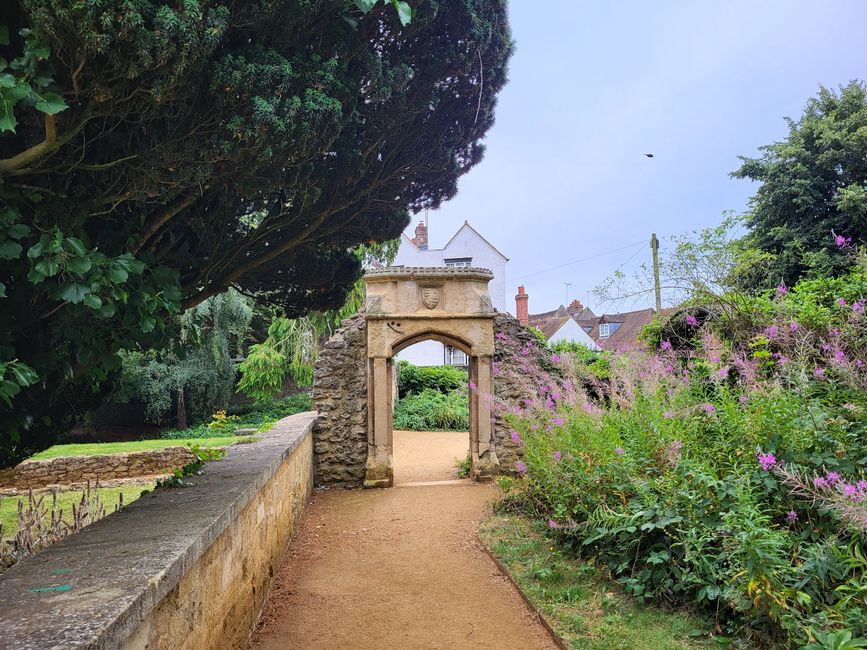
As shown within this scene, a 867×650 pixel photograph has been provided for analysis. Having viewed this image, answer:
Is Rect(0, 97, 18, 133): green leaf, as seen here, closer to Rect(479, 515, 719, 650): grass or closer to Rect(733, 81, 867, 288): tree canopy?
Rect(479, 515, 719, 650): grass

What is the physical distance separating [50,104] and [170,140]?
2.28 feet

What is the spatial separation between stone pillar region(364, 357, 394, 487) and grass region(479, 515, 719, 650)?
3854mm

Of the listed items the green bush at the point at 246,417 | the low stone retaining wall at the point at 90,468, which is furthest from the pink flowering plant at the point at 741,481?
the green bush at the point at 246,417

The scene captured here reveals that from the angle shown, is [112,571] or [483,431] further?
[483,431]

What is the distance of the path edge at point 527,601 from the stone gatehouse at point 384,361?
3.39 m

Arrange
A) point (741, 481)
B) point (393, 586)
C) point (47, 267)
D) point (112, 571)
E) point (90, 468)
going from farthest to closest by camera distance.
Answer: point (90, 468), point (393, 586), point (741, 481), point (47, 267), point (112, 571)

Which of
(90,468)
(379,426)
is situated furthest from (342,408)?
(90,468)

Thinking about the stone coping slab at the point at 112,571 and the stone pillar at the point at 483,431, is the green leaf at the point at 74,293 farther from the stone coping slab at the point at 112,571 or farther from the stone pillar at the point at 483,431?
the stone pillar at the point at 483,431

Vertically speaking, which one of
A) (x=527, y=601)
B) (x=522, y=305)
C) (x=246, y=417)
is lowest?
(x=527, y=601)

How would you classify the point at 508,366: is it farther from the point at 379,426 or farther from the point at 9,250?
the point at 9,250

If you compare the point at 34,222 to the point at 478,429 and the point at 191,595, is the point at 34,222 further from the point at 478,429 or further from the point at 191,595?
the point at 478,429

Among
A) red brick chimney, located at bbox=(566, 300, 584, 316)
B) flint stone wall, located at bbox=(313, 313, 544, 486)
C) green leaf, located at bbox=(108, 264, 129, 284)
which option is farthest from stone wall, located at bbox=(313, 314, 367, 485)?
red brick chimney, located at bbox=(566, 300, 584, 316)

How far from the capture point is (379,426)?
28.7ft

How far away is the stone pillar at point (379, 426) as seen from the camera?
344 inches
